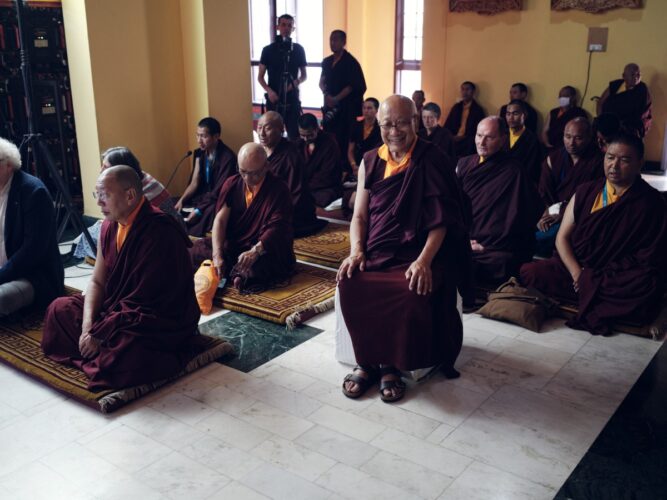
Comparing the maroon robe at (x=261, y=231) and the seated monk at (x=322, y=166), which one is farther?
the seated monk at (x=322, y=166)

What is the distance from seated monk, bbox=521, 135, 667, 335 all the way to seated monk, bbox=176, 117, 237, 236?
3.39m

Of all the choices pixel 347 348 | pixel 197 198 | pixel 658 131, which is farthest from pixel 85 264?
pixel 658 131

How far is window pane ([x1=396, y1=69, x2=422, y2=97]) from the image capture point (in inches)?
523

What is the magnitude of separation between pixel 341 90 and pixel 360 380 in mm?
6461

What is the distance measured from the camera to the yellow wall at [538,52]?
9234 millimetres

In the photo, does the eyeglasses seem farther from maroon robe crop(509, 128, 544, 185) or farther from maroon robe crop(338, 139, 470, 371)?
maroon robe crop(509, 128, 544, 185)

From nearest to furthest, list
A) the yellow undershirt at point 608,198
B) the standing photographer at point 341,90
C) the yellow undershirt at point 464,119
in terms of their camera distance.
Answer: the yellow undershirt at point 608,198, the standing photographer at point 341,90, the yellow undershirt at point 464,119

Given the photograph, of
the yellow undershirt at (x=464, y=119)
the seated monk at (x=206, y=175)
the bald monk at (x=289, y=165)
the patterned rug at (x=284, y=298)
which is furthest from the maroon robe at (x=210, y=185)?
the yellow undershirt at (x=464, y=119)

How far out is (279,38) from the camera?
8875 millimetres

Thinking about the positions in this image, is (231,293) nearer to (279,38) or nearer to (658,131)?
(279,38)

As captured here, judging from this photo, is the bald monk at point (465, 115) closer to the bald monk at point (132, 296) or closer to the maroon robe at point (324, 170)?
the maroon robe at point (324, 170)

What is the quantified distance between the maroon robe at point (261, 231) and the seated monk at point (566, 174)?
7.06 ft

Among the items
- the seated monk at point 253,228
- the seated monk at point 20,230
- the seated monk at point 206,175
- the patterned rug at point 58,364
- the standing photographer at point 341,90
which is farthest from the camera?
the standing photographer at point 341,90

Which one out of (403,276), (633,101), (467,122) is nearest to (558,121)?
(633,101)
